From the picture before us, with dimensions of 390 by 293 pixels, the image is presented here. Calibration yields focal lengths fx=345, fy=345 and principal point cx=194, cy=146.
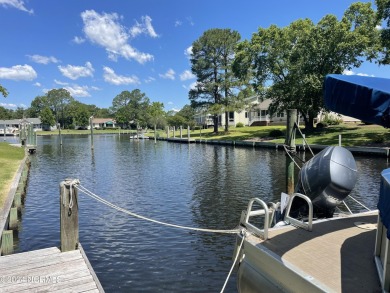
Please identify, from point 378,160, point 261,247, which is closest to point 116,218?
point 261,247

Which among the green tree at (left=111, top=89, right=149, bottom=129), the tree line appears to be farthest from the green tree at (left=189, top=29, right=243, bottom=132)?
the green tree at (left=111, top=89, right=149, bottom=129)

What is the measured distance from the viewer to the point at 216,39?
59.8 meters

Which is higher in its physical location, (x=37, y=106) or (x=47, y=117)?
(x=37, y=106)

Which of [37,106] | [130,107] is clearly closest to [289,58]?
[130,107]

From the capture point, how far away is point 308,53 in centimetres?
4225

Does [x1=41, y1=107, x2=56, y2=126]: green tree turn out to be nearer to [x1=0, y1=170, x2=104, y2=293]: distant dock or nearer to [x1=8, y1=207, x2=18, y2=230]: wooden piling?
[x1=8, y1=207, x2=18, y2=230]: wooden piling

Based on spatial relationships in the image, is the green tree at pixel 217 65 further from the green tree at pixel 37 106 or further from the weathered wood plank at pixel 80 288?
the green tree at pixel 37 106

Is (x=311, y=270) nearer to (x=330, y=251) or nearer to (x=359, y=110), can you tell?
(x=330, y=251)

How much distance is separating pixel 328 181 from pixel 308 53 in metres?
38.6

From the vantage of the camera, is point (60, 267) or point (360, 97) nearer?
point (360, 97)

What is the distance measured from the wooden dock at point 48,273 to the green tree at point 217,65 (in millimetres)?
52828

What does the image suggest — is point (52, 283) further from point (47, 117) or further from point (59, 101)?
point (59, 101)

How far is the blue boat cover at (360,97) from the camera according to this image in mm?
5023

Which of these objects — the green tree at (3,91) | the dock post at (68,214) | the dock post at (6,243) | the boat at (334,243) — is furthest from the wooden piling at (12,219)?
the green tree at (3,91)
